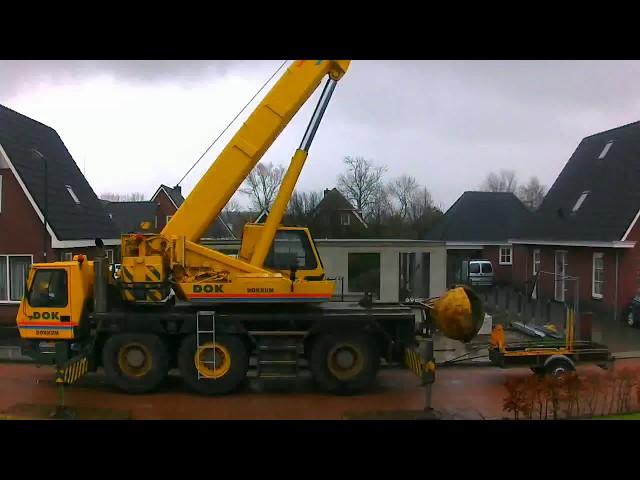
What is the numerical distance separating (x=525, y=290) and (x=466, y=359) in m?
13.7

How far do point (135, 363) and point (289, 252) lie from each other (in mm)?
3339

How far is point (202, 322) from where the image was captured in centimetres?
965

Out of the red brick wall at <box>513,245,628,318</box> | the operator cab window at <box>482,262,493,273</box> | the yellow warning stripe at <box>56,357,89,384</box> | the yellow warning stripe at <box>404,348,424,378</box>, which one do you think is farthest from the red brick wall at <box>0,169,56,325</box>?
the operator cab window at <box>482,262,493,273</box>

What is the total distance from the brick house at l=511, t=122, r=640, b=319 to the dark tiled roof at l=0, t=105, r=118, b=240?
1649cm

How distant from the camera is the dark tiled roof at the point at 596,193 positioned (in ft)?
62.0

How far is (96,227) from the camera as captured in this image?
18391 millimetres

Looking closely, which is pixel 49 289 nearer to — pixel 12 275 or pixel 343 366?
pixel 343 366

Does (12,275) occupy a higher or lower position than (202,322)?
higher

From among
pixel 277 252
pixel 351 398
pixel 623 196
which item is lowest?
pixel 351 398

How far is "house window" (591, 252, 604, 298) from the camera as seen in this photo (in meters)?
18.9

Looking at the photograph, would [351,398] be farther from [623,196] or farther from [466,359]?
[623,196]

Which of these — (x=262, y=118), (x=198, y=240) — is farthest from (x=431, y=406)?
(x=262, y=118)

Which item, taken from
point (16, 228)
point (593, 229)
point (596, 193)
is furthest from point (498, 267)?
point (16, 228)

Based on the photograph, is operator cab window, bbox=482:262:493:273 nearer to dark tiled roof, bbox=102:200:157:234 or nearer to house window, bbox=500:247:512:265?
house window, bbox=500:247:512:265
